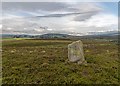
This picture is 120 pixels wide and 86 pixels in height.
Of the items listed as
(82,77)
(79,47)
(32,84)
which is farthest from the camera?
(79,47)

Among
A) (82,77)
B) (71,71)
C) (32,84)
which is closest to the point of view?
(32,84)

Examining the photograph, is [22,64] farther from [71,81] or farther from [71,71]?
[71,81]

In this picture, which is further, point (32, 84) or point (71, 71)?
point (71, 71)

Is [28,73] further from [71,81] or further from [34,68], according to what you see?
[71,81]

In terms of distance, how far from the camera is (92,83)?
20750mm

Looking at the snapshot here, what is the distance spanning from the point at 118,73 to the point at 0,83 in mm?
13400

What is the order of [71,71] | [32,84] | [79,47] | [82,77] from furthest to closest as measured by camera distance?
[79,47] < [71,71] < [82,77] < [32,84]

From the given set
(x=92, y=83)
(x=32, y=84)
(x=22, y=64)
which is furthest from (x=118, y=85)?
(x=22, y=64)

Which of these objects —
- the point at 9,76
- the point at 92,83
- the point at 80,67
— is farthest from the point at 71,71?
the point at 9,76

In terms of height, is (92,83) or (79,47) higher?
(79,47)

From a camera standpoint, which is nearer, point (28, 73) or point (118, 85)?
point (118, 85)

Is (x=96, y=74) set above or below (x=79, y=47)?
below

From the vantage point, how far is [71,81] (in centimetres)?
2077

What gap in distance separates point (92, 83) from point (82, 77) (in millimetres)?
1681
